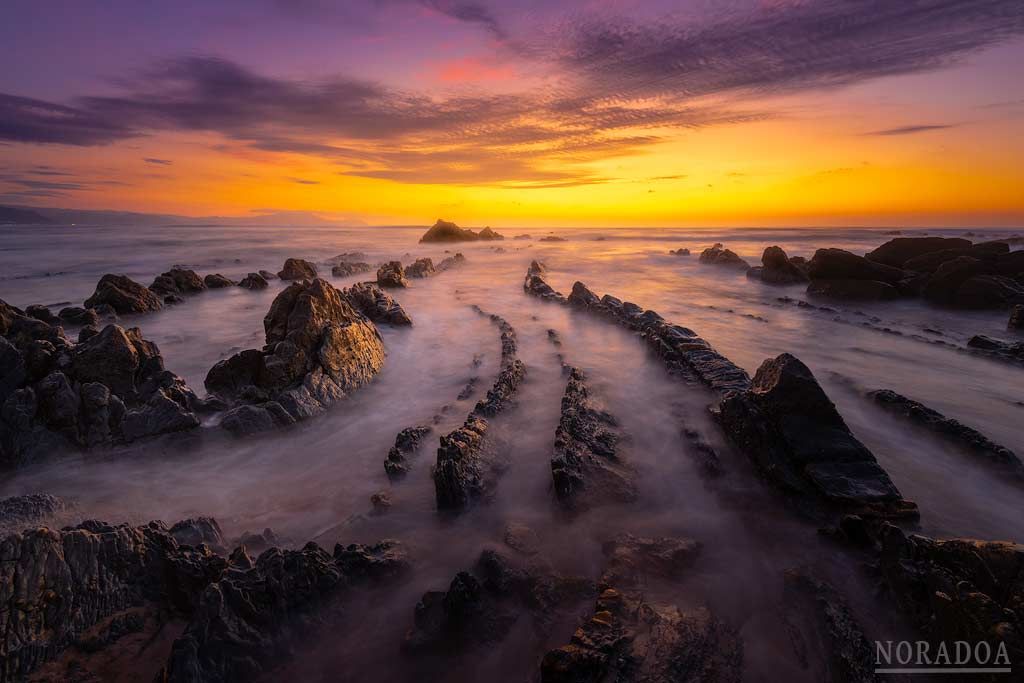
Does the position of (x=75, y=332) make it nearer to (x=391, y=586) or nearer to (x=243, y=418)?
Answer: (x=243, y=418)

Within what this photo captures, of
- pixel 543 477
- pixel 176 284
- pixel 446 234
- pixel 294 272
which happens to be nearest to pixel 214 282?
pixel 176 284

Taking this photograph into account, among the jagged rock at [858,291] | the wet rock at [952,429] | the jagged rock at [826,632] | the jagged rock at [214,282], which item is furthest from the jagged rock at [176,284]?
the jagged rock at [858,291]

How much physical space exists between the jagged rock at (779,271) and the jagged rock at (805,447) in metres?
17.8

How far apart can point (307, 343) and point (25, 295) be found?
724 inches

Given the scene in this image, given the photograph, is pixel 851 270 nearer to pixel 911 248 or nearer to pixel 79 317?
pixel 911 248

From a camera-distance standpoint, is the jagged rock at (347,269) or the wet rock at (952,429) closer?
the wet rock at (952,429)

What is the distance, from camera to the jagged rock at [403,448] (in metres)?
5.08

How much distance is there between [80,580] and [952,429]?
9.02 m

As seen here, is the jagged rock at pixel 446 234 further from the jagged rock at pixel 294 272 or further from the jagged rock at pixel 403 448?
the jagged rock at pixel 403 448

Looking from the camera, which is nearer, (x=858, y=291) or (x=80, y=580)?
(x=80, y=580)

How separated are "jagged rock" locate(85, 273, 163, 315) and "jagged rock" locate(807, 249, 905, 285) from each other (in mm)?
23318

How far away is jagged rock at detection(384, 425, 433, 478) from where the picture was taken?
5078 mm

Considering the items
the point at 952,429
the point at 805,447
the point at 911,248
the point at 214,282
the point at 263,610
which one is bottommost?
the point at 263,610

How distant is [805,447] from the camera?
459 cm
